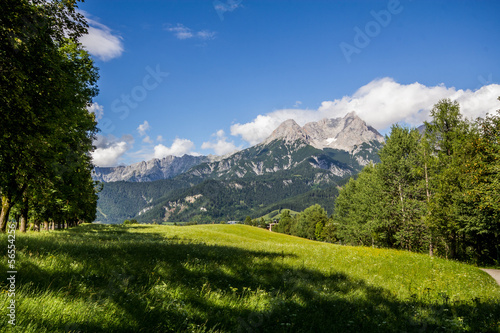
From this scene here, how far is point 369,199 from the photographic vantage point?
152 feet

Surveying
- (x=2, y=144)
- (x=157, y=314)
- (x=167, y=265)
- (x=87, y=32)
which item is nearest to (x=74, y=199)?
(x=2, y=144)

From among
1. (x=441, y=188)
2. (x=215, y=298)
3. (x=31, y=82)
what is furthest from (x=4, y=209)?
(x=441, y=188)

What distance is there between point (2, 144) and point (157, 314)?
1186 cm

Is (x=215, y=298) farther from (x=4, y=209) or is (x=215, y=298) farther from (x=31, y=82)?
(x=4, y=209)

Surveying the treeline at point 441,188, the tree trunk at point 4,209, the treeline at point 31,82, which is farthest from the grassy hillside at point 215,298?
the treeline at point 441,188

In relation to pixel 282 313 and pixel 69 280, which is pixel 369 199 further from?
pixel 69 280

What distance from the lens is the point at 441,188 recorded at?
1286 inches

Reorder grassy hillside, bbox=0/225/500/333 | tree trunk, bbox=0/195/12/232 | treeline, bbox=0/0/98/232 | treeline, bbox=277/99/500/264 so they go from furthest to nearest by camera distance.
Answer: treeline, bbox=277/99/500/264 < tree trunk, bbox=0/195/12/232 < treeline, bbox=0/0/98/232 < grassy hillside, bbox=0/225/500/333

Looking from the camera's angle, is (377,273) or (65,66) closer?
(377,273)

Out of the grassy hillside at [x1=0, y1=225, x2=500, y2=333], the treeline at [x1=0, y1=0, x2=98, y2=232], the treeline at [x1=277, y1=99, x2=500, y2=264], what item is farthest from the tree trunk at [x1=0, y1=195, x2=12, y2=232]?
the treeline at [x1=277, y1=99, x2=500, y2=264]

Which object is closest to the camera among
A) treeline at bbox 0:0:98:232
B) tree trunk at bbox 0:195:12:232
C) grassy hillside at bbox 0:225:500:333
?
grassy hillside at bbox 0:225:500:333

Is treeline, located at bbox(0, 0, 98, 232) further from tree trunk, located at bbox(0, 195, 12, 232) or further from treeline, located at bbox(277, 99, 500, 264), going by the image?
treeline, located at bbox(277, 99, 500, 264)

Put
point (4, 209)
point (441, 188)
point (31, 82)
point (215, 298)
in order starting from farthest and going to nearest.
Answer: point (441, 188)
point (4, 209)
point (31, 82)
point (215, 298)

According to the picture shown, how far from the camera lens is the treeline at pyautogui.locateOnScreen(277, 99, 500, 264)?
88.9 ft
